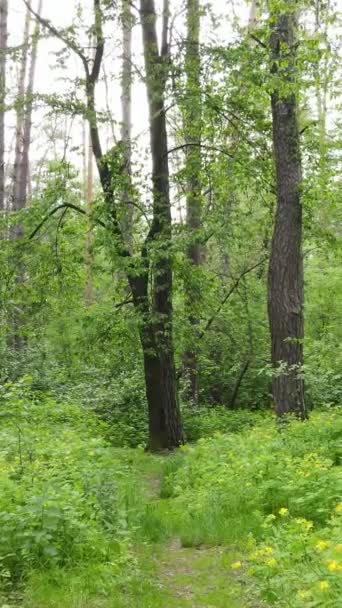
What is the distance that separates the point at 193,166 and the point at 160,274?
2374mm

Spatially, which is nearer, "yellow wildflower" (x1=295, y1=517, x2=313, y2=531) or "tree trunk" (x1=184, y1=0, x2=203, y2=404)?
"yellow wildflower" (x1=295, y1=517, x2=313, y2=531)

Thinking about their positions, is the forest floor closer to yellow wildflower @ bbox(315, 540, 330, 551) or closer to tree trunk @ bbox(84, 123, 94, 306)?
yellow wildflower @ bbox(315, 540, 330, 551)

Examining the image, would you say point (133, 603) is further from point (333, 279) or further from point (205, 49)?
point (333, 279)

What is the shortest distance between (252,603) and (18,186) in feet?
59.7

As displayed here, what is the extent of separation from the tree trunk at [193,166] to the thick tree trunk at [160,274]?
1.50 ft

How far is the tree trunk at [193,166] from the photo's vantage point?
34.6ft

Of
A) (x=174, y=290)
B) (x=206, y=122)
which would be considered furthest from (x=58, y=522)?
(x=206, y=122)

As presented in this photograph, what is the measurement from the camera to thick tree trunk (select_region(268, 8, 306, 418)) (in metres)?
9.51

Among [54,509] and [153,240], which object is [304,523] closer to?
[54,509]

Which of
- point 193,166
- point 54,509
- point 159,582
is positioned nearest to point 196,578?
point 159,582

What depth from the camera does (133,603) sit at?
428 centimetres

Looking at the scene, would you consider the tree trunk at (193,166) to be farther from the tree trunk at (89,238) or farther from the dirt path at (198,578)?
the dirt path at (198,578)

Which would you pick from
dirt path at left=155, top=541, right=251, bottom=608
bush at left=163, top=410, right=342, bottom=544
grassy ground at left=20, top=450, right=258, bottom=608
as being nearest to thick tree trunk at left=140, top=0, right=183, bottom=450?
bush at left=163, top=410, right=342, bottom=544

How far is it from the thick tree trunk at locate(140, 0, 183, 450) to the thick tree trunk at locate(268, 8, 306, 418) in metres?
1.95
